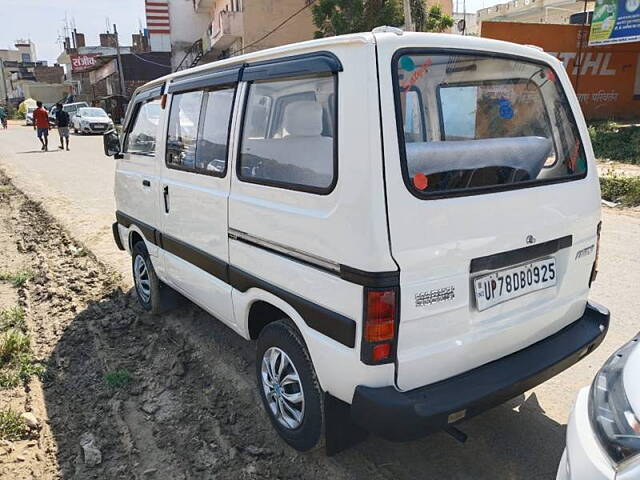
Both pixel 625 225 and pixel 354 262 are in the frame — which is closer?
pixel 354 262

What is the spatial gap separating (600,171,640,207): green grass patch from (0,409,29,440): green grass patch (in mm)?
8435

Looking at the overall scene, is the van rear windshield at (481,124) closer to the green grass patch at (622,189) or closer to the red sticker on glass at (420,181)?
the red sticker on glass at (420,181)

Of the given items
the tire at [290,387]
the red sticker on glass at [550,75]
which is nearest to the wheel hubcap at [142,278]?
the tire at [290,387]

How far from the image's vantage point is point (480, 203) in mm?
2287

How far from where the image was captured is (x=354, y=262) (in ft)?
6.83

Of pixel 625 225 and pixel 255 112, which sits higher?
pixel 255 112

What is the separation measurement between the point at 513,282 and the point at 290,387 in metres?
1.26

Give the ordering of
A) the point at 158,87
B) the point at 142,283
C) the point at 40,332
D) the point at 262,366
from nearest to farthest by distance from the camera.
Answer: the point at 262,366 < the point at 158,87 < the point at 40,332 < the point at 142,283

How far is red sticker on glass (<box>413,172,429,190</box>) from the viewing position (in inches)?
84.7

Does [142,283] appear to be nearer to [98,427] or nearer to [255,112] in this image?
[98,427]

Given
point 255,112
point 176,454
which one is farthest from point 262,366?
point 255,112

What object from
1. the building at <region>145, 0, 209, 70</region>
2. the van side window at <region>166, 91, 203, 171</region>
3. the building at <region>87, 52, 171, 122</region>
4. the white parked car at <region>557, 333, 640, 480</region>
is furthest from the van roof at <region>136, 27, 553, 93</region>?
the building at <region>145, 0, 209, 70</region>

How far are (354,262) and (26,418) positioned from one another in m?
2.39

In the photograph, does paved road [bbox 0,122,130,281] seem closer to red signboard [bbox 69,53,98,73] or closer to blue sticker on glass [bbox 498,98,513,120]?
blue sticker on glass [bbox 498,98,513,120]
